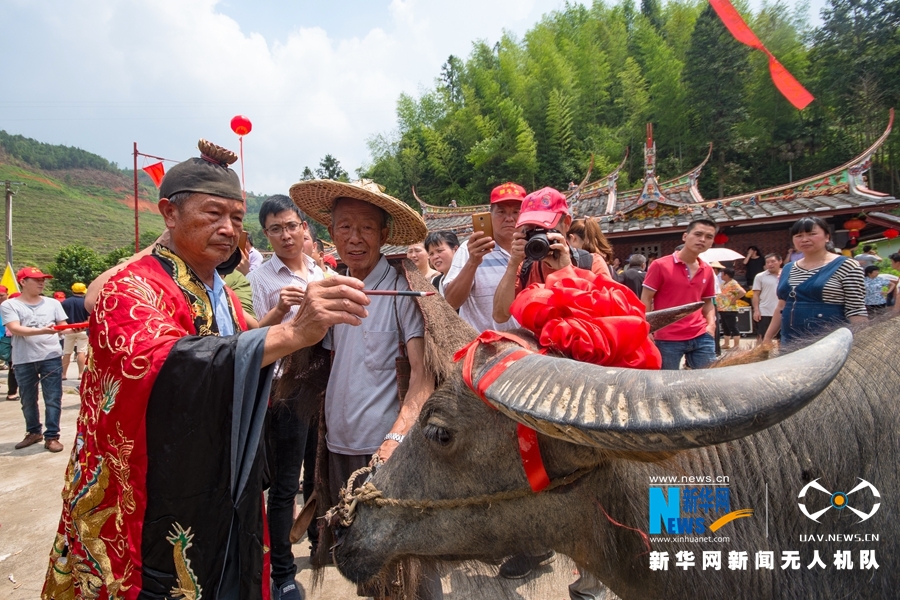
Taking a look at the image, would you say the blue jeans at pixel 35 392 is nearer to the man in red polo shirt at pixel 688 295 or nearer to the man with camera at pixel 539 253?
the man with camera at pixel 539 253

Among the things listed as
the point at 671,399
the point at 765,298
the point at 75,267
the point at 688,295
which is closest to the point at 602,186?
the point at 765,298

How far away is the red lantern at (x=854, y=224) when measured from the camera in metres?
14.1

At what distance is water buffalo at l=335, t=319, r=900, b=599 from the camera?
4.13 ft

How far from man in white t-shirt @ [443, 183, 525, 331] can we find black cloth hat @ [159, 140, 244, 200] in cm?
121

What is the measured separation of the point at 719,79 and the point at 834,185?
85.6ft

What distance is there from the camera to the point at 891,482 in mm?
1256

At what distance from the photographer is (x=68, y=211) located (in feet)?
244

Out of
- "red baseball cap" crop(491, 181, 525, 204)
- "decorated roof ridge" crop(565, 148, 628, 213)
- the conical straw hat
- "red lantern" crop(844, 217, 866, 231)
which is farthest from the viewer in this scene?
"decorated roof ridge" crop(565, 148, 628, 213)

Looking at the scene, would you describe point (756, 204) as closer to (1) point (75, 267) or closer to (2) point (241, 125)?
(2) point (241, 125)

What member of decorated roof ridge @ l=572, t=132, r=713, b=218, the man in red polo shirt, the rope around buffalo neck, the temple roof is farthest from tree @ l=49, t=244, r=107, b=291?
the rope around buffalo neck

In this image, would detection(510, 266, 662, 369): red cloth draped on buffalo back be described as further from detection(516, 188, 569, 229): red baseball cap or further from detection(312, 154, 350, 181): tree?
detection(312, 154, 350, 181): tree

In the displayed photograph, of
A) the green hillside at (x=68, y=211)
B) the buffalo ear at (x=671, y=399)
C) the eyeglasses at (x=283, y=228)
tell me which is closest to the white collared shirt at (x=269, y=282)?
the eyeglasses at (x=283, y=228)

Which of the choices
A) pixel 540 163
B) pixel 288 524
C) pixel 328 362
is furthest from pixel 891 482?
pixel 540 163

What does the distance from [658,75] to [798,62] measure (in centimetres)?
943
